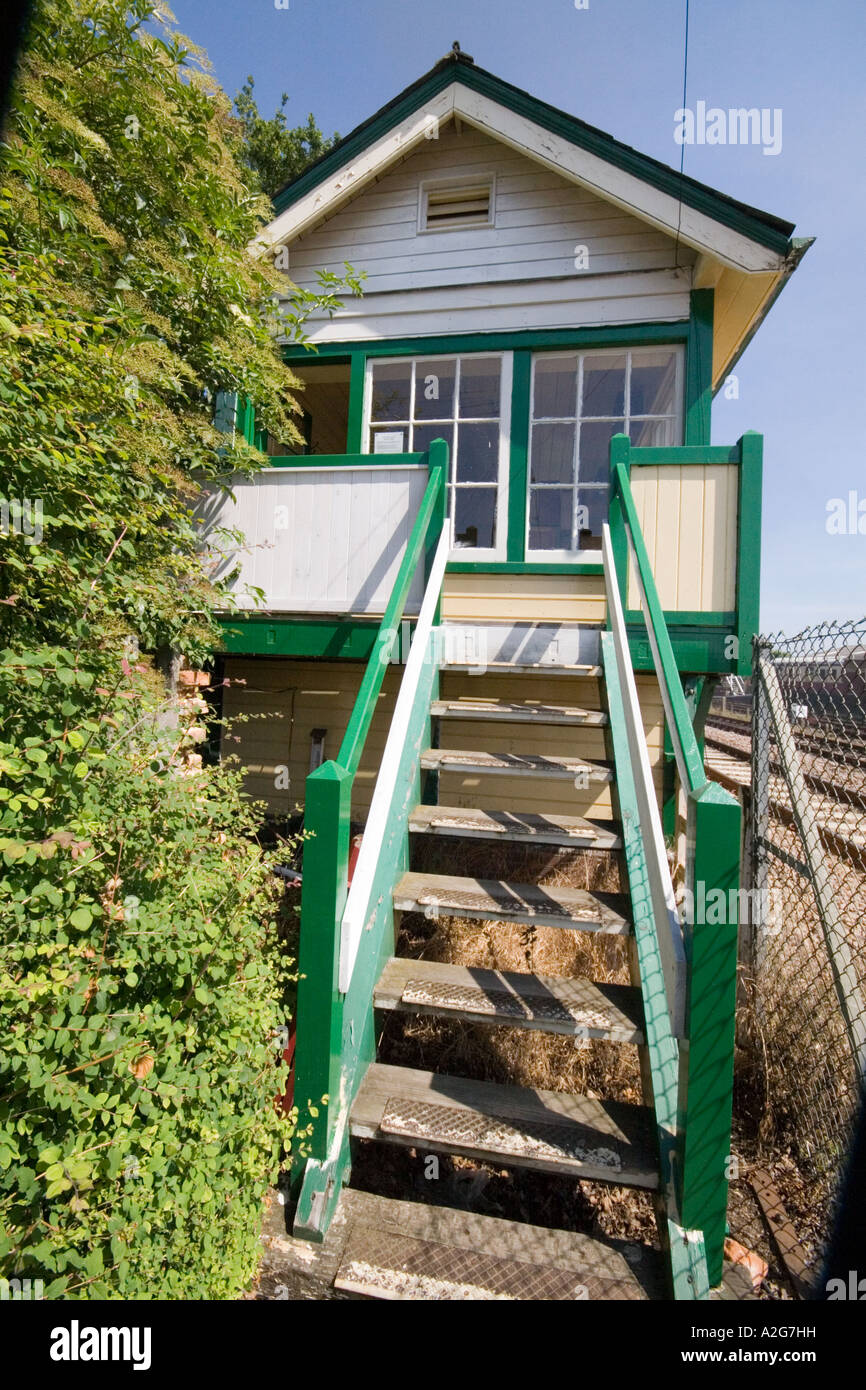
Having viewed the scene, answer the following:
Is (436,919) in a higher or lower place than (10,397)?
lower

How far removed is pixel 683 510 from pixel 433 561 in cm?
166

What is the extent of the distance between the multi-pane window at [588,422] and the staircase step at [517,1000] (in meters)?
3.41

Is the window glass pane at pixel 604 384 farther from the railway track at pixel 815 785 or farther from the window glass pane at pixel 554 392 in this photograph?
the railway track at pixel 815 785

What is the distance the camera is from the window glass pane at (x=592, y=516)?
619cm

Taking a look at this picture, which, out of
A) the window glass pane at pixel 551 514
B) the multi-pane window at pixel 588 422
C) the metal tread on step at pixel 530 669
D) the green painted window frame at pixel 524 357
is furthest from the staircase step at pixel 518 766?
the window glass pane at pixel 551 514

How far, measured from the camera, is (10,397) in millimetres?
2154

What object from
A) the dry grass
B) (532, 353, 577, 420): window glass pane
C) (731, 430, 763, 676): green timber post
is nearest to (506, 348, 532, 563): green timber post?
(532, 353, 577, 420): window glass pane

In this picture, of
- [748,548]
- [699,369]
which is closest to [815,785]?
[748,548]

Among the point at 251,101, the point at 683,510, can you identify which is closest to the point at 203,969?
the point at 683,510

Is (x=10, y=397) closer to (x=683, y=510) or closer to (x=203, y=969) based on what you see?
(x=203, y=969)

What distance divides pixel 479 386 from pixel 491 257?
1.54 meters

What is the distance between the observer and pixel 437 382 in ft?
18.7

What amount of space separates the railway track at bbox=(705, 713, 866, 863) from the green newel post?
2067mm

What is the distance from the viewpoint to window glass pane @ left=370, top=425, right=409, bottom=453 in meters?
5.65
